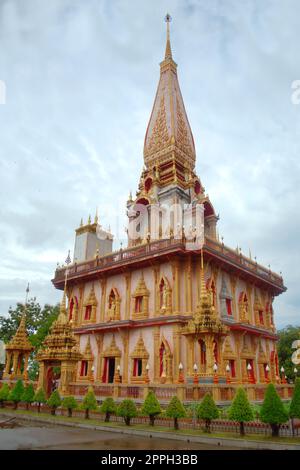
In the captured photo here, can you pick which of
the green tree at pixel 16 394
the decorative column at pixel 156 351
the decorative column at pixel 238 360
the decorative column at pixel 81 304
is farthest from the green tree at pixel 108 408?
the decorative column at pixel 81 304

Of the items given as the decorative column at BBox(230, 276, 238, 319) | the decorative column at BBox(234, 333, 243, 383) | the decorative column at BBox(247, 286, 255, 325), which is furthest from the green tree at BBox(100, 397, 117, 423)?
the decorative column at BBox(247, 286, 255, 325)

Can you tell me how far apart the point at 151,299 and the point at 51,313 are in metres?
17.8

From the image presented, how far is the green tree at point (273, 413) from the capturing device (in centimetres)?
1131

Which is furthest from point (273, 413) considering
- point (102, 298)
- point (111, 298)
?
point (102, 298)

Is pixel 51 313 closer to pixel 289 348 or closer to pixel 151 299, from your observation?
pixel 151 299

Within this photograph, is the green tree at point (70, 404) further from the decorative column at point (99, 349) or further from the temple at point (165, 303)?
the decorative column at point (99, 349)

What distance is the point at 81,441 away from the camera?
1085 centimetres

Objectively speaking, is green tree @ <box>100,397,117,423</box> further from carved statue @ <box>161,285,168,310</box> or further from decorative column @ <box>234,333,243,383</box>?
decorative column @ <box>234,333,243,383</box>

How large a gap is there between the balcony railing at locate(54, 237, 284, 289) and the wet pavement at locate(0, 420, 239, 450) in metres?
11.5

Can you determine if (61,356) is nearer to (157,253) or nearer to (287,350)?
(157,253)

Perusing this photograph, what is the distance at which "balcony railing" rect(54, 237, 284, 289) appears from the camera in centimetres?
2259

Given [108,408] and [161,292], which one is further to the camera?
[161,292]

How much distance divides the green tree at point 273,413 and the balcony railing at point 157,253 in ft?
35.7

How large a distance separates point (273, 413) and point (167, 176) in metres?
21.6
